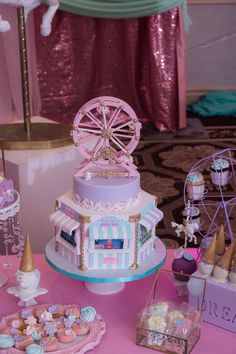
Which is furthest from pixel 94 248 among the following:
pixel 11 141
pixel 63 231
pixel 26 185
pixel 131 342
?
pixel 11 141

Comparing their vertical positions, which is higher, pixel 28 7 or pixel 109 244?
pixel 28 7

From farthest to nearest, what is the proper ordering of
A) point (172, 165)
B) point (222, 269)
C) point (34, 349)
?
point (172, 165), point (222, 269), point (34, 349)

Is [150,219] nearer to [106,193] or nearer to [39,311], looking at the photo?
[106,193]

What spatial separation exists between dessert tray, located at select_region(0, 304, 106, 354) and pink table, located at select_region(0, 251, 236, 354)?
21mm

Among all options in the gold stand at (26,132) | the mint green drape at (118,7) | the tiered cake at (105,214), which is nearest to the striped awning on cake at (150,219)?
the tiered cake at (105,214)

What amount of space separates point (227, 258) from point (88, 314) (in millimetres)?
293

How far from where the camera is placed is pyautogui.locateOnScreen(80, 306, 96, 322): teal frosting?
1146 mm

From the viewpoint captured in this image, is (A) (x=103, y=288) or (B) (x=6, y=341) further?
(A) (x=103, y=288)

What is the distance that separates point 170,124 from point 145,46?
522 mm

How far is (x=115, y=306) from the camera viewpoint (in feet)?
4.03

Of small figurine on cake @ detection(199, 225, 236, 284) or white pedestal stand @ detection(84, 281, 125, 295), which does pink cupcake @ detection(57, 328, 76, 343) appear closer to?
white pedestal stand @ detection(84, 281, 125, 295)

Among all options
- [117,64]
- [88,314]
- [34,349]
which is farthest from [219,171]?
[117,64]

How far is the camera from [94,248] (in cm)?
121

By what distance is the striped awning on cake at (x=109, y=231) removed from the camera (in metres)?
1.18
